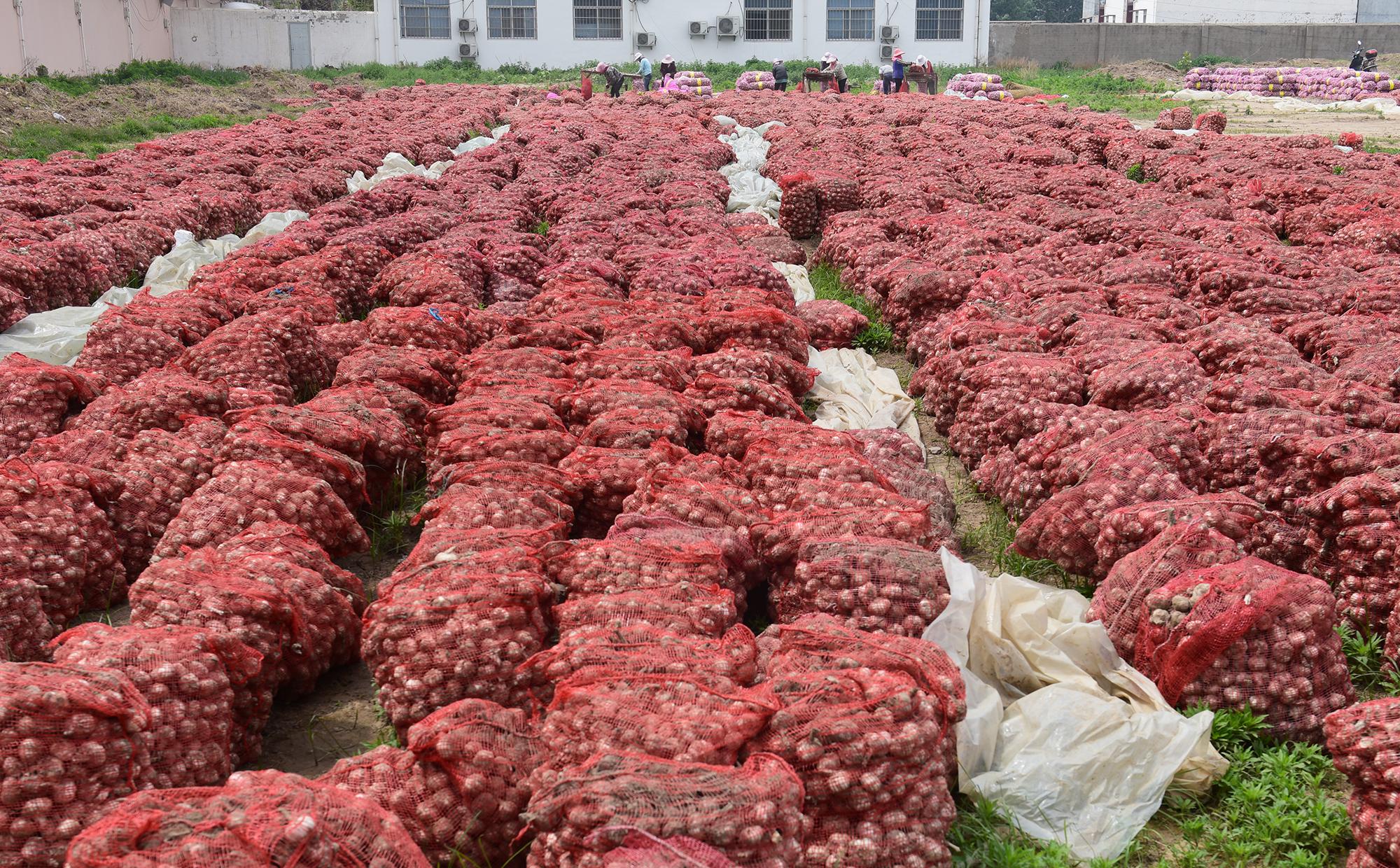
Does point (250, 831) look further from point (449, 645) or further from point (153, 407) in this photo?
point (153, 407)

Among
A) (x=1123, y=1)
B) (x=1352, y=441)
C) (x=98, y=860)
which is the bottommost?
(x=98, y=860)

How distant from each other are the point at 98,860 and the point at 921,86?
35938 mm

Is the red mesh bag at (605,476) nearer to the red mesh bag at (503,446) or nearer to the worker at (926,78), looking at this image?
the red mesh bag at (503,446)

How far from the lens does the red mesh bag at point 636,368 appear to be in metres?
5.89

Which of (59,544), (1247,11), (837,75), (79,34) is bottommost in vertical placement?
(59,544)

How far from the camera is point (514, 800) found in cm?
313

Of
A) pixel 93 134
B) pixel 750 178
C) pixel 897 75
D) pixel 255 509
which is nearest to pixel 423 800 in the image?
pixel 255 509

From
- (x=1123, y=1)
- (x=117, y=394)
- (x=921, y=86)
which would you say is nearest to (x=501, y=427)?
(x=117, y=394)

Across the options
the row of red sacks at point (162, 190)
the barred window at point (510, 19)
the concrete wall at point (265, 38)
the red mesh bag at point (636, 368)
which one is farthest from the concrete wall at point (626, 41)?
the red mesh bag at point (636, 368)

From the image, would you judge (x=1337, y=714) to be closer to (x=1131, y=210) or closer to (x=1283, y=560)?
(x=1283, y=560)

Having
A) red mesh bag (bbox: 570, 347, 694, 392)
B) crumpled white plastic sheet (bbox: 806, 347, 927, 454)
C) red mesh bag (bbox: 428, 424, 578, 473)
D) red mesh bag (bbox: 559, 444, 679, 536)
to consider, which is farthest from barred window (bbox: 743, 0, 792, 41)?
red mesh bag (bbox: 559, 444, 679, 536)

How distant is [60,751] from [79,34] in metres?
36.7

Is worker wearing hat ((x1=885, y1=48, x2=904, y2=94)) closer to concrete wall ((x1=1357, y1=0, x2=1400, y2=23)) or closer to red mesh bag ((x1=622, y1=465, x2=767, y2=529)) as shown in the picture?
red mesh bag ((x1=622, y1=465, x2=767, y2=529))

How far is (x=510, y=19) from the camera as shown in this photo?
42688 millimetres
